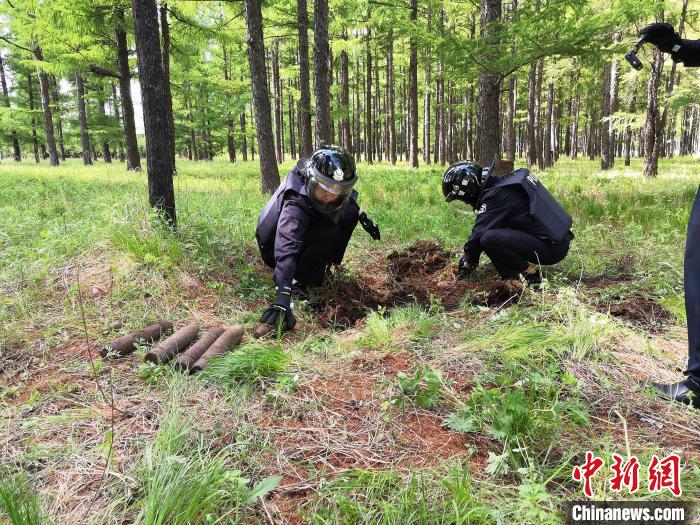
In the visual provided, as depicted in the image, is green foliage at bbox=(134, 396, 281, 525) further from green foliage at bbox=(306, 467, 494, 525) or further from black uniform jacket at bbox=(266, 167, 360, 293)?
black uniform jacket at bbox=(266, 167, 360, 293)

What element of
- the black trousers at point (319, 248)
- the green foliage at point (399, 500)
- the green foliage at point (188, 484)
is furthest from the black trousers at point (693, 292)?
the black trousers at point (319, 248)

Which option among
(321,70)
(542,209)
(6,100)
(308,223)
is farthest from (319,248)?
(6,100)

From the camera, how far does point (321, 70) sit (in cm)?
872

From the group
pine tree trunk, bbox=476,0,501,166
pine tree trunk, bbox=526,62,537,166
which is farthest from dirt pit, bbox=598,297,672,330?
pine tree trunk, bbox=526,62,537,166

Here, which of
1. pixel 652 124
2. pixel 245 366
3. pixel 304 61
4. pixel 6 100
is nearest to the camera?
pixel 245 366

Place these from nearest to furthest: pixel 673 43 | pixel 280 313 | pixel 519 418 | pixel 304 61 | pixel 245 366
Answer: pixel 519 418 → pixel 245 366 → pixel 673 43 → pixel 280 313 → pixel 304 61

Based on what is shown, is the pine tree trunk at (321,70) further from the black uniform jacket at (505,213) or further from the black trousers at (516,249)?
the black trousers at (516,249)

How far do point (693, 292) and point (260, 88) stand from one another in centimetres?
861

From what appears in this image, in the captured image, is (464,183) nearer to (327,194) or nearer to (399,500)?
(327,194)

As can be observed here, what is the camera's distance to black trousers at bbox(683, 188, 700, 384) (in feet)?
7.63

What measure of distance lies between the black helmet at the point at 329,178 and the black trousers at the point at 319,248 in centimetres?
32

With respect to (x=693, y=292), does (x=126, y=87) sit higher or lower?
higher

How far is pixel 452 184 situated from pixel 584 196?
5.50 meters

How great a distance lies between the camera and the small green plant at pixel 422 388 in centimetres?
234
